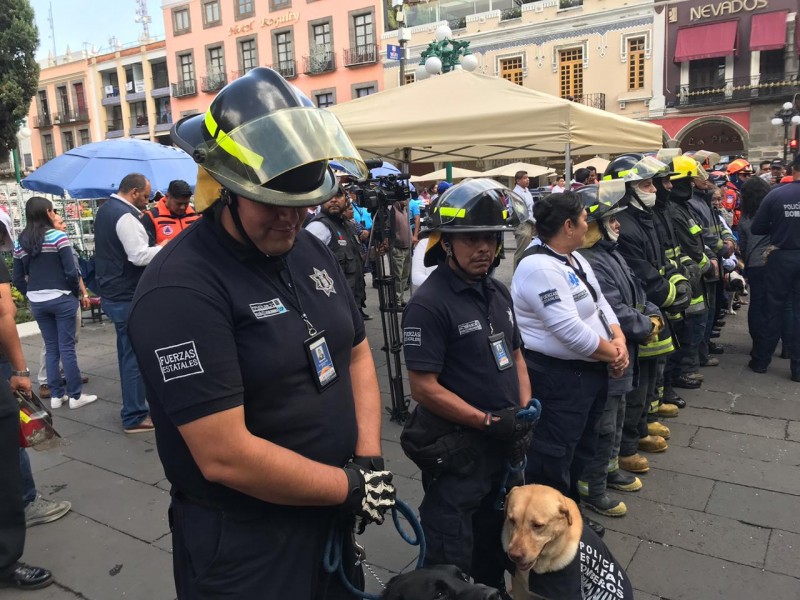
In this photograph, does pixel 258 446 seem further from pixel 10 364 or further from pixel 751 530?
pixel 751 530

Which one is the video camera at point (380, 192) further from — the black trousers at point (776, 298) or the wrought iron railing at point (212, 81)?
the wrought iron railing at point (212, 81)

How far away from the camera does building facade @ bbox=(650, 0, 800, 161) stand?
2275cm

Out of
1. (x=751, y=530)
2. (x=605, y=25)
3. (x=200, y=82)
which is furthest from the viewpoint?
(x=200, y=82)

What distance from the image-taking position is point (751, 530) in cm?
326

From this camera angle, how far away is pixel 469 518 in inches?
93.2

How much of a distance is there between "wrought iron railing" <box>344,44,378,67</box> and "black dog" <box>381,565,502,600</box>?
32.2 meters

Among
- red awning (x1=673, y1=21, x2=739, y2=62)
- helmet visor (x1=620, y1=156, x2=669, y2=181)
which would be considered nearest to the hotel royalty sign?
red awning (x1=673, y1=21, x2=739, y2=62)

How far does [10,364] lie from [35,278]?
2.03 m

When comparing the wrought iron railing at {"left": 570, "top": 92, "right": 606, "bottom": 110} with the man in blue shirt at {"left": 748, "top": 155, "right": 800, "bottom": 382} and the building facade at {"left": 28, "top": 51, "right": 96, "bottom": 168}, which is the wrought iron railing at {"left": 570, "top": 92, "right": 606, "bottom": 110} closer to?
the man in blue shirt at {"left": 748, "top": 155, "right": 800, "bottom": 382}

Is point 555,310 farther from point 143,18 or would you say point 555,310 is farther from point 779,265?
point 143,18

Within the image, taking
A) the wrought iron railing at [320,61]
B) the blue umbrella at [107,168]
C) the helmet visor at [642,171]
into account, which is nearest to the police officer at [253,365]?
the helmet visor at [642,171]

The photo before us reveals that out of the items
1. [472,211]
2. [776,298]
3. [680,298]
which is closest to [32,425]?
[472,211]

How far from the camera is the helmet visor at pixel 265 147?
129 cm

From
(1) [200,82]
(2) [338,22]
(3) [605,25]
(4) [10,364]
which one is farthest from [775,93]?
(1) [200,82]
